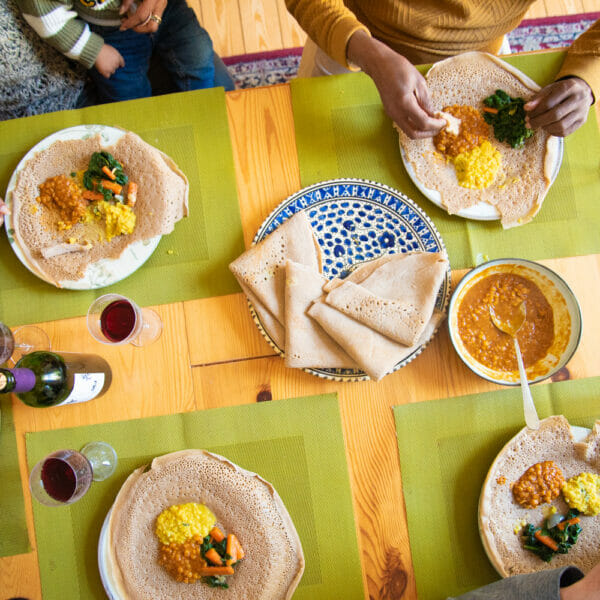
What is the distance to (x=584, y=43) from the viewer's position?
3.91 feet

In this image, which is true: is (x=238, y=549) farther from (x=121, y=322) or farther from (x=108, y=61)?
(x=108, y=61)

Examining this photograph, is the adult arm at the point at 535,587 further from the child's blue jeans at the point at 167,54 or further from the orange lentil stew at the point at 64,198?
the child's blue jeans at the point at 167,54

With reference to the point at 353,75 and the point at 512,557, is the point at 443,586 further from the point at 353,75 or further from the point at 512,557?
the point at 353,75

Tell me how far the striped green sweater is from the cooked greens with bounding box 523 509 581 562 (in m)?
1.69

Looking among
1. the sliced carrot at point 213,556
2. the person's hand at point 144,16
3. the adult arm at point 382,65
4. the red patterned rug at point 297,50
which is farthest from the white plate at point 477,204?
the red patterned rug at point 297,50

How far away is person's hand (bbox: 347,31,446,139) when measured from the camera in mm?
1132

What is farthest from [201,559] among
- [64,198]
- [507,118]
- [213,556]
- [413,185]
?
[507,118]

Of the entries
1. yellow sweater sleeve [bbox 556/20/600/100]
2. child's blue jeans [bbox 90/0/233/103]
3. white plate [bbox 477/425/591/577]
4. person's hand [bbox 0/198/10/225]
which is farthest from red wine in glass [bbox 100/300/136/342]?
yellow sweater sleeve [bbox 556/20/600/100]

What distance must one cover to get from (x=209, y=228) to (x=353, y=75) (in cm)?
55

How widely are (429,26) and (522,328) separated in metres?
0.80

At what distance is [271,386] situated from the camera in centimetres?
120

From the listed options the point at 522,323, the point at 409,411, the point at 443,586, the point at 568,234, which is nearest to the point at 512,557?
the point at 443,586

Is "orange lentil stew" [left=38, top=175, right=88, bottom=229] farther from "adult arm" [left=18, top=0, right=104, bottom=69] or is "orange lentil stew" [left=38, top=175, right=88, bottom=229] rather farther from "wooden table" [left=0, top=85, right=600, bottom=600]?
"adult arm" [left=18, top=0, right=104, bottom=69]

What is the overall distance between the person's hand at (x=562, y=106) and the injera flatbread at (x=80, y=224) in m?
0.90
